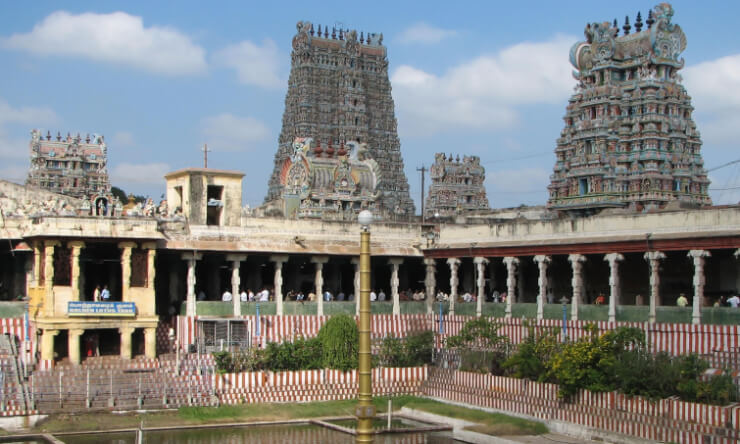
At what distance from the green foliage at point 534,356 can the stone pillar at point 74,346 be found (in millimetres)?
16563

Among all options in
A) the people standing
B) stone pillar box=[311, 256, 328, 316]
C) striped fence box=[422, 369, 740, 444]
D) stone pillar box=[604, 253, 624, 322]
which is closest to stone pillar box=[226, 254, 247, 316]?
stone pillar box=[311, 256, 328, 316]

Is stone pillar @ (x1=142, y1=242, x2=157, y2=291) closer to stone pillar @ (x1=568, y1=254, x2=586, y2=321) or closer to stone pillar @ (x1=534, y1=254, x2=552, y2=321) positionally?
stone pillar @ (x1=534, y1=254, x2=552, y2=321)

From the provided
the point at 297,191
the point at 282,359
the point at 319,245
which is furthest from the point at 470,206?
the point at 282,359

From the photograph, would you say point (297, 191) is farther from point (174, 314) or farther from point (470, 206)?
point (470, 206)

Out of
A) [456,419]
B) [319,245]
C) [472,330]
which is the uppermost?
[319,245]

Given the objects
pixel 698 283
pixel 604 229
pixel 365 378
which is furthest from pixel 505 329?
pixel 365 378

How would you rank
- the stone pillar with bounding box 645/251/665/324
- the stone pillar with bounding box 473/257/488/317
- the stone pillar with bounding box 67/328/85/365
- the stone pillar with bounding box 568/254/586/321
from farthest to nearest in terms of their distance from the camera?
the stone pillar with bounding box 473/257/488/317 < the stone pillar with bounding box 568/254/586/321 < the stone pillar with bounding box 67/328/85/365 < the stone pillar with bounding box 645/251/665/324

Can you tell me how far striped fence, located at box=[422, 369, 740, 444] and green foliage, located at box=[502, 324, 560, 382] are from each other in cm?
43

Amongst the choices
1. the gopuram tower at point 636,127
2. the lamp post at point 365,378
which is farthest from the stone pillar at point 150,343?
the gopuram tower at point 636,127

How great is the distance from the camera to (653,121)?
6744cm

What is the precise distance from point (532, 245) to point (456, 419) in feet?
32.8

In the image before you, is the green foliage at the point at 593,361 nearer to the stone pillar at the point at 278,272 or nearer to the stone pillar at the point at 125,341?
the stone pillar at the point at 278,272

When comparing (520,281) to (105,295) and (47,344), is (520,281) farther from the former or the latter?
(47,344)

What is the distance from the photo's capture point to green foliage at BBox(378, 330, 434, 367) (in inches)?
1683
